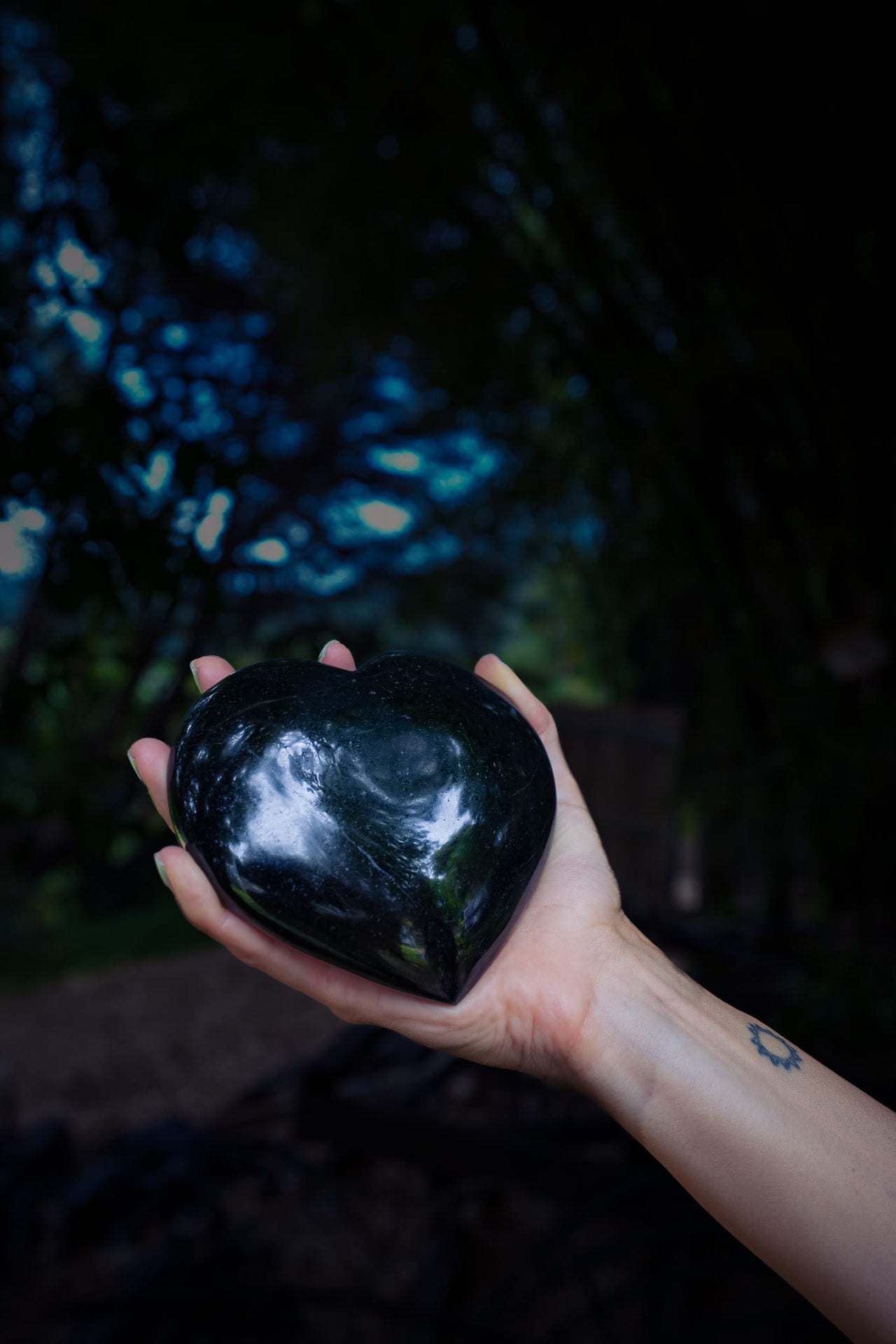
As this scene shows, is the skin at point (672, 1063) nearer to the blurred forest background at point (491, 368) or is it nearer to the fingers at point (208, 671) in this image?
the fingers at point (208, 671)

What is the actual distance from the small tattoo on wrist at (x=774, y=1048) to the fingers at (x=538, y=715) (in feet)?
0.95

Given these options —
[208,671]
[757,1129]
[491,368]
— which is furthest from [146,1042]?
[757,1129]

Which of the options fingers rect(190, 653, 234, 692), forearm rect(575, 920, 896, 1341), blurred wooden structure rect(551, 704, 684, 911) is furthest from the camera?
blurred wooden structure rect(551, 704, 684, 911)

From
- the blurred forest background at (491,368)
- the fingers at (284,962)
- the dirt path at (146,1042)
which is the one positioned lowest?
the dirt path at (146,1042)

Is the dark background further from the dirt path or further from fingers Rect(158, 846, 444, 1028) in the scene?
fingers Rect(158, 846, 444, 1028)

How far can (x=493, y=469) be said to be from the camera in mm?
3803

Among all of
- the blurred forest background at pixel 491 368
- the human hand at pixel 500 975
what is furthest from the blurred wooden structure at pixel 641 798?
the human hand at pixel 500 975

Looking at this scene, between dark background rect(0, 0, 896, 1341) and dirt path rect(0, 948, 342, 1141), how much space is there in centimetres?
16

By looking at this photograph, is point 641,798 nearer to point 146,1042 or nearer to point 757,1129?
point 757,1129

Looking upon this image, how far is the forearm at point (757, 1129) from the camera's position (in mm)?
670

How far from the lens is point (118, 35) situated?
1.39 meters

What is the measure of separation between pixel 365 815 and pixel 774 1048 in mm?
443

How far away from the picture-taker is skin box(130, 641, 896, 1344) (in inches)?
26.8

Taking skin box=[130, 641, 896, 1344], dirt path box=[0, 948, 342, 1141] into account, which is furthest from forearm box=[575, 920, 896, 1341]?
dirt path box=[0, 948, 342, 1141]
